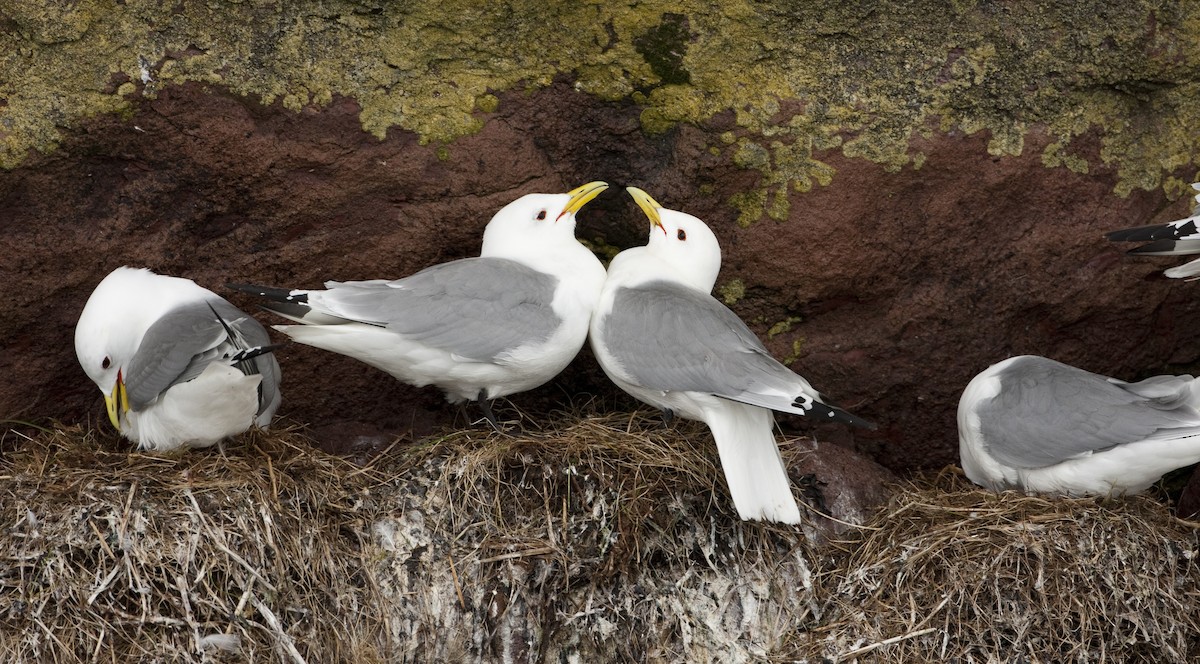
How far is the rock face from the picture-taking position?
3.63m

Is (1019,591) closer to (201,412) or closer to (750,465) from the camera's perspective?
(750,465)

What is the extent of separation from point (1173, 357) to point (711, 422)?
1.59 meters

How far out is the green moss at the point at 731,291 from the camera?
3.93 m

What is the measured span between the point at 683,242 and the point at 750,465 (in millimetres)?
Result: 666

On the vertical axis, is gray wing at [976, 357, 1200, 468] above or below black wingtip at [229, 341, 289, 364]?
below

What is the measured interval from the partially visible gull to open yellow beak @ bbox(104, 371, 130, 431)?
259 cm

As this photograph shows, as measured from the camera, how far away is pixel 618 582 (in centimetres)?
338

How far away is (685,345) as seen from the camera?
11.3 ft

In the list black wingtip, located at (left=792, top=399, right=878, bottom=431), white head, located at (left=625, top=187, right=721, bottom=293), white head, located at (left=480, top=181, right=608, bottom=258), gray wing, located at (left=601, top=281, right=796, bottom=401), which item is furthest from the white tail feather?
white head, located at (left=480, top=181, right=608, bottom=258)

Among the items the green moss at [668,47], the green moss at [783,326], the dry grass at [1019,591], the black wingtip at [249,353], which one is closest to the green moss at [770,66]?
the green moss at [668,47]

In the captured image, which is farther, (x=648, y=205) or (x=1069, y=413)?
(x=648, y=205)

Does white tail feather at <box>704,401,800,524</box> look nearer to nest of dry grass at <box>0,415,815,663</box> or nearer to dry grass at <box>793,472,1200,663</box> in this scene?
nest of dry grass at <box>0,415,815,663</box>

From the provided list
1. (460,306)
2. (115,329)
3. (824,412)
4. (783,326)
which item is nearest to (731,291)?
(783,326)

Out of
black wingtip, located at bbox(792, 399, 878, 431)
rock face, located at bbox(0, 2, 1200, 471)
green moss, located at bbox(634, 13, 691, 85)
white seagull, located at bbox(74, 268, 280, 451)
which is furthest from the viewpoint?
green moss, located at bbox(634, 13, 691, 85)
